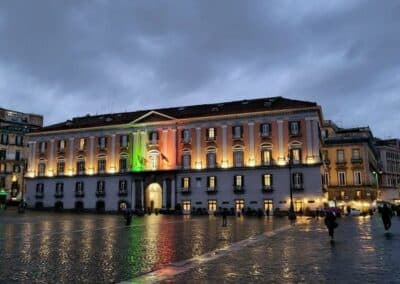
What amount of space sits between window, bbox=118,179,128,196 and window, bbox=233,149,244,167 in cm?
1770

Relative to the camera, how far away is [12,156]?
96.2 m

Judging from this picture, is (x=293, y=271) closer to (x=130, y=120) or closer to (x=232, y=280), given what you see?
(x=232, y=280)

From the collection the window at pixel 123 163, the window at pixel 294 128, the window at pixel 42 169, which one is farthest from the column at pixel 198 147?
the window at pixel 42 169

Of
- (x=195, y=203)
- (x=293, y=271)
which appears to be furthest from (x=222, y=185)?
(x=293, y=271)

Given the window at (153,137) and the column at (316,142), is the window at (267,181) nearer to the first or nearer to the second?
the column at (316,142)

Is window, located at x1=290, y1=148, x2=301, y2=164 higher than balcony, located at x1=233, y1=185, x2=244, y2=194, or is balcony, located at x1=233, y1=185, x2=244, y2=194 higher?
window, located at x1=290, y1=148, x2=301, y2=164

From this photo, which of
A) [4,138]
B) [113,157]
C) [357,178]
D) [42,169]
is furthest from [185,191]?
[4,138]

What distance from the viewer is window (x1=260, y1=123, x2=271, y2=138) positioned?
63625 mm

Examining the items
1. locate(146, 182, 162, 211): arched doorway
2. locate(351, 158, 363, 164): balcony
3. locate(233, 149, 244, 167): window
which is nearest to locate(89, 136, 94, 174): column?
locate(146, 182, 162, 211): arched doorway

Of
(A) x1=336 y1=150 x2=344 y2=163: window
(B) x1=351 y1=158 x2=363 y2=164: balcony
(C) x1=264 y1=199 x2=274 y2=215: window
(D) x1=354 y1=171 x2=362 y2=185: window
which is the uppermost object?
(A) x1=336 y1=150 x2=344 y2=163: window

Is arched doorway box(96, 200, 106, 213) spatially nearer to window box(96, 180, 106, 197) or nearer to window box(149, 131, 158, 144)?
window box(96, 180, 106, 197)

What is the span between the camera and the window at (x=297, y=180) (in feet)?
198

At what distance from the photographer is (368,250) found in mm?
16562

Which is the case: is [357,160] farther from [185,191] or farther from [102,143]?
[102,143]
